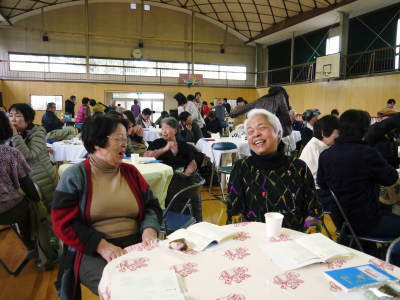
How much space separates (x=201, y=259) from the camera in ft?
3.67

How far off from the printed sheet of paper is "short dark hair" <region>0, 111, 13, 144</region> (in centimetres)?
187

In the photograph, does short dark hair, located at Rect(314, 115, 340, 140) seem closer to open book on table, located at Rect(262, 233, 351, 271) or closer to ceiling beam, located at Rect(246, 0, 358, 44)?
open book on table, located at Rect(262, 233, 351, 271)

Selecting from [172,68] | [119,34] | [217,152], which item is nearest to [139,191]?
[217,152]

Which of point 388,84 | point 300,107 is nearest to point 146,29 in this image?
point 300,107

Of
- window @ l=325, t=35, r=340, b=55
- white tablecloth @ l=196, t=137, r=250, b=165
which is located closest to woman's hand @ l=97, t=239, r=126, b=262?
white tablecloth @ l=196, t=137, r=250, b=165

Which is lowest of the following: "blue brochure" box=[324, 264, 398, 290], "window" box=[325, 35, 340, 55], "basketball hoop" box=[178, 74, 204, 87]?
"blue brochure" box=[324, 264, 398, 290]

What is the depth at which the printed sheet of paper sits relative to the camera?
0.88 m

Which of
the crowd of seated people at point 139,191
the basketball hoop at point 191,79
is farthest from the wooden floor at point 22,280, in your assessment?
the basketball hoop at point 191,79

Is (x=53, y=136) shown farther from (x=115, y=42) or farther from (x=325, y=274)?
(x=115, y=42)

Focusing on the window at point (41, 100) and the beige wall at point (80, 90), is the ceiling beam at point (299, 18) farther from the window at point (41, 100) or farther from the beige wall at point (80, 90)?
the window at point (41, 100)

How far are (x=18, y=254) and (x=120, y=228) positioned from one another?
6.21 ft

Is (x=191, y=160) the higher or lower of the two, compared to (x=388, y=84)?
lower

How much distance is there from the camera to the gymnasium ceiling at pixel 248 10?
10.9 meters

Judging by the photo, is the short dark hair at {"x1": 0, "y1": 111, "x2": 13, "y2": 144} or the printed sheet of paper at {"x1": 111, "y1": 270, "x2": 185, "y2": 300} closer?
the printed sheet of paper at {"x1": 111, "y1": 270, "x2": 185, "y2": 300}
